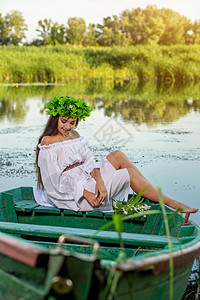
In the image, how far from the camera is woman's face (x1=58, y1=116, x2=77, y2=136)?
152 inches

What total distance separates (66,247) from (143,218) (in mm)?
695

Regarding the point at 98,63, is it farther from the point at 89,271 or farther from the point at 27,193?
the point at 89,271

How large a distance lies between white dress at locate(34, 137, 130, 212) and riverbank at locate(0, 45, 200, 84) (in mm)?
19337

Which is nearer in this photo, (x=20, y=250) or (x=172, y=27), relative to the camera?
(x=20, y=250)

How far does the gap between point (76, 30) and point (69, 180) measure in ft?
162

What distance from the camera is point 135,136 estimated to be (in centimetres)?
948

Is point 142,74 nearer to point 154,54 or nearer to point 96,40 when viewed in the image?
point 154,54

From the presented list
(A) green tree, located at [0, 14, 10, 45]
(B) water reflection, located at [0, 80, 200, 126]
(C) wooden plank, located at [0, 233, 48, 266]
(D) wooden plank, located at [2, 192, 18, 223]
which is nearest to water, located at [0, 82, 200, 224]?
(B) water reflection, located at [0, 80, 200, 126]

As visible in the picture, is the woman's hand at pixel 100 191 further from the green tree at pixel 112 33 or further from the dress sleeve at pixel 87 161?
the green tree at pixel 112 33

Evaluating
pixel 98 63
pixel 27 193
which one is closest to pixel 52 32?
pixel 98 63

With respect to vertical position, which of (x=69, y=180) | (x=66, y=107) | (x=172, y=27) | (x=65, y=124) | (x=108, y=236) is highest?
(x=172, y=27)

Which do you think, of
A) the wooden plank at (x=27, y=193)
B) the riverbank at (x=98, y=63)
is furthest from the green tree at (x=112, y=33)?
the wooden plank at (x=27, y=193)

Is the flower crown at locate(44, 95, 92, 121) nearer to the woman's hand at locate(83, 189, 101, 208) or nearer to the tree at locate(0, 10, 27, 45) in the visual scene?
the woman's hand at locate(83, 189, 101, 208)

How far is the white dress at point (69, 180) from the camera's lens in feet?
12.1
